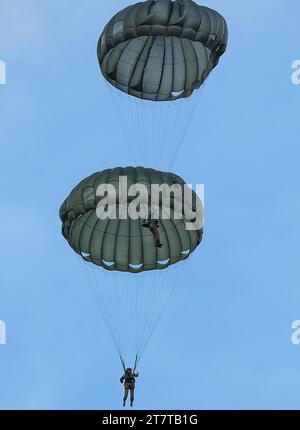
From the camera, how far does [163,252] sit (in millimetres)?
56000

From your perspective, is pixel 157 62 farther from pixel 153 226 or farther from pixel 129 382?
pixel 129 382

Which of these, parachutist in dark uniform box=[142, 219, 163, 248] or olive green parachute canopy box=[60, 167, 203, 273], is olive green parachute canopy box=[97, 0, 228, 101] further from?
parachutist in dark uniform box=[142, 219, 163, 248]

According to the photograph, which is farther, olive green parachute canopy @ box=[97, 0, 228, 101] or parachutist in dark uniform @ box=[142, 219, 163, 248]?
olive green parachute canopy @ box=[97, 0, 228, 101]

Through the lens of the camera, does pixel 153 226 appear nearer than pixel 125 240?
Yes

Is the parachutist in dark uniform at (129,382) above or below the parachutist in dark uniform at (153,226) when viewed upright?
below

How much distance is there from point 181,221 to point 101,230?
9.37 feet

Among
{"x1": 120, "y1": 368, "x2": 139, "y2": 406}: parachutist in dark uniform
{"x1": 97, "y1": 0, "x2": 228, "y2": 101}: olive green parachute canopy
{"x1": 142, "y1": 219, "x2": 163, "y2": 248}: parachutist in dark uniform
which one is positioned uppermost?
{"x1": 97, "y1": 0, "x2": 228, "y2": 101}: olive green parachute canopy

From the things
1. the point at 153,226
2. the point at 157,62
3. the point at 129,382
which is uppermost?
the point at 157,62

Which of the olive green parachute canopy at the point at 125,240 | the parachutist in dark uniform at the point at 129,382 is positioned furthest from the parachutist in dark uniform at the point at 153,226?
the parachutist in dark uniform at the point at 129,382

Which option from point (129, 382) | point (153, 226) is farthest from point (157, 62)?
point (129, 382)

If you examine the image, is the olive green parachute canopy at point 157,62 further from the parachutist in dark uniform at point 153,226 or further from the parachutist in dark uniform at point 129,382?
the parachutist in dark uniform at point 129,382

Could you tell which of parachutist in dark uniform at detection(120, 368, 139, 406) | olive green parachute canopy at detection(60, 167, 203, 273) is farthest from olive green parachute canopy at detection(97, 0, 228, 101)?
parachutist in dark uniform at detection(120, 368, 139, 406)

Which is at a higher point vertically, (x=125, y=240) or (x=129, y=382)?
(x=125, y=240)

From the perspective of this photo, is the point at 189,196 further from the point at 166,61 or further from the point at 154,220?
the point at 166,61
